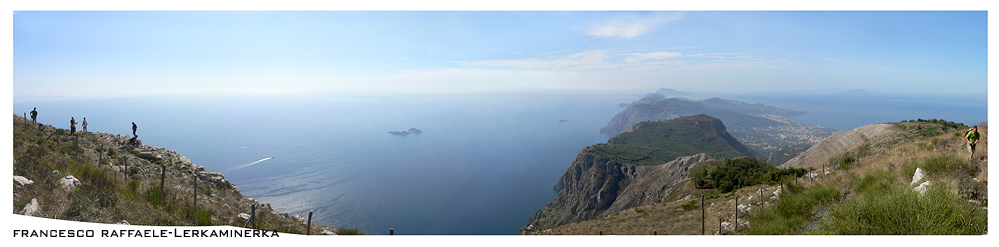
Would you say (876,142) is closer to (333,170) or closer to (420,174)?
(420,174)

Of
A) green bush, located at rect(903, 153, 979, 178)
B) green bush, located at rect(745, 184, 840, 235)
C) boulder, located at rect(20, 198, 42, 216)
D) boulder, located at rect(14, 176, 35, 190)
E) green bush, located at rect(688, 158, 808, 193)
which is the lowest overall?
green bush, located at rect(688, 158, 808, 193)

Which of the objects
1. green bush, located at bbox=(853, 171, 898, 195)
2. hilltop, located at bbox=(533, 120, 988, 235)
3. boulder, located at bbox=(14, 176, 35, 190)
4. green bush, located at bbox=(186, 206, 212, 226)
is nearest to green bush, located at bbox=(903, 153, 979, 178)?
hilltop, located at bbox=(533, 120, 988, 235)

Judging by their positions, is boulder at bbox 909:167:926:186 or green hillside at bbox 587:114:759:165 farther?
green hillside at bbox 587:114:759:165

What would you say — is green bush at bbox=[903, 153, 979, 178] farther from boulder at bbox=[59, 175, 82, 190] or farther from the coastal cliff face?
the coastal cliff face

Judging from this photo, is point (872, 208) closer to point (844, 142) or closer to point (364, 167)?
point (844, 142)

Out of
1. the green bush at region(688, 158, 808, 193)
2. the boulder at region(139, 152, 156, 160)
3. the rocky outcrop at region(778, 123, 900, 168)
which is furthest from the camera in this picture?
the rocky outcrop at region(778, 123, 900, 168)

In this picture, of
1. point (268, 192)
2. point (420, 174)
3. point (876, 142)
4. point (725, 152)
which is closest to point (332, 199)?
point (268, 192)

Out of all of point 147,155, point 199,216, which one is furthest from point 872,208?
point 147,155
